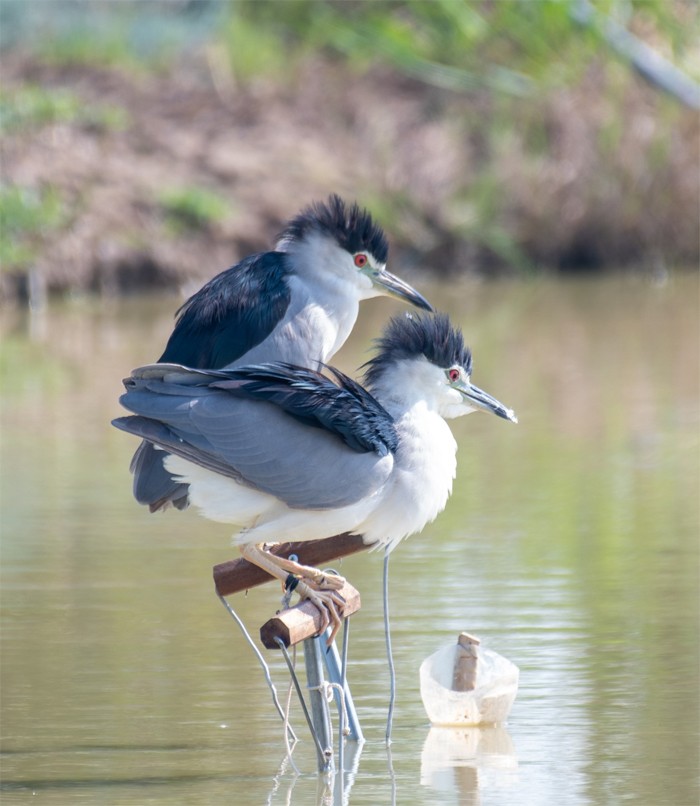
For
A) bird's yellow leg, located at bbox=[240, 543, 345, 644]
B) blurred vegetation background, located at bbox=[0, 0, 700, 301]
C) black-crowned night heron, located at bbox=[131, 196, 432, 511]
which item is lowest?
bird's yellow leg, located at bbox=[240, 543, 345, 644]

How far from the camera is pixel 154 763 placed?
524 cm

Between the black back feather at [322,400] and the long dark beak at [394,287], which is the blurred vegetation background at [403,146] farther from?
the black back feather at [322,400]

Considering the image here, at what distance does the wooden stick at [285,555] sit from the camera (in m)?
5.10

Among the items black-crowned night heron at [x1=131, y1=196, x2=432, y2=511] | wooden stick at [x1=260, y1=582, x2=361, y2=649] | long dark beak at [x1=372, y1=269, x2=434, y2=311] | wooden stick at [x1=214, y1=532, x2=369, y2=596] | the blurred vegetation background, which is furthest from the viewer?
the blurred vegetation background

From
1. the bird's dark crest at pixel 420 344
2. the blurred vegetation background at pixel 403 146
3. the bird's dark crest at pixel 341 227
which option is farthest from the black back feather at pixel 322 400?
the blurred vegetation background at pixel 403 146

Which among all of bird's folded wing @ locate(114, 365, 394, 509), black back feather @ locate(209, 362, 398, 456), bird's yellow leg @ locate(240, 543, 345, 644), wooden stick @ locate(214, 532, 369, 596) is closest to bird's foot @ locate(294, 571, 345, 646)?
bird's yellow leg @ locate(240, 543, 345, 644)

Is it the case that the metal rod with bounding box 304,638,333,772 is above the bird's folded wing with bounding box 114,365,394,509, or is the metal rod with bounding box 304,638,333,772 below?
below

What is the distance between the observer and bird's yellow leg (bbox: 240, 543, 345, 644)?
16.4 feet

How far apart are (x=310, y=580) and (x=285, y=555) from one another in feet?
0.85

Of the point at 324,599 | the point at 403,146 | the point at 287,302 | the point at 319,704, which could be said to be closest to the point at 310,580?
the point at 324,599

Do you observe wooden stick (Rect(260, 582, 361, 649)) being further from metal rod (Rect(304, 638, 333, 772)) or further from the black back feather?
the black back feather

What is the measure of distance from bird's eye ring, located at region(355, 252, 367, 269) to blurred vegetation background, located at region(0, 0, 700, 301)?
38.6 ft

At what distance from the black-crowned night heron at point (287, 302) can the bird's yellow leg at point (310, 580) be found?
38 centimetres

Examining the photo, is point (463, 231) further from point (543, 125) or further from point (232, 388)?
point (232, 388)
